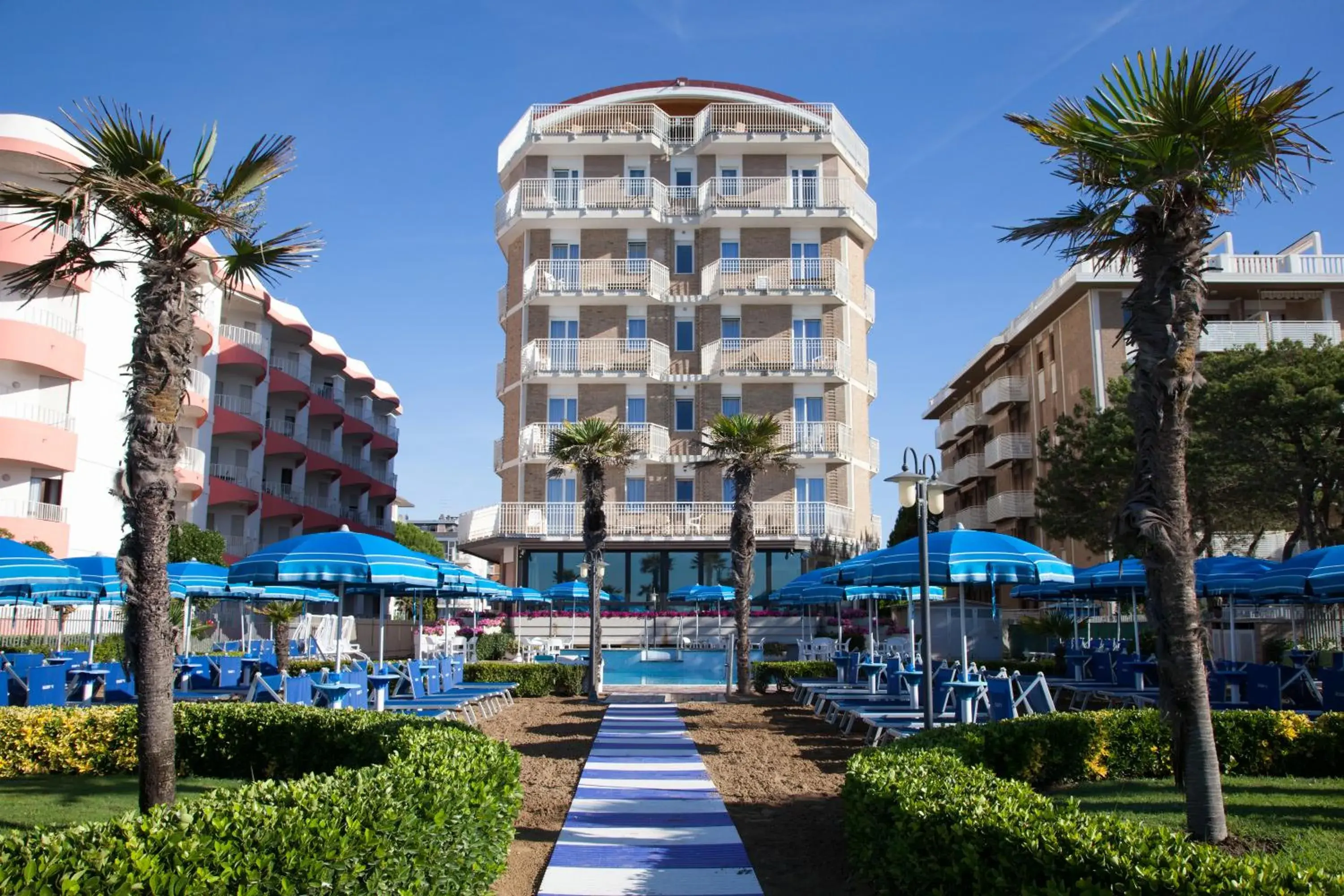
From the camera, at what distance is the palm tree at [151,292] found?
8.26m

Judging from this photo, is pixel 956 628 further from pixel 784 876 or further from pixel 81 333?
pixel 81 333

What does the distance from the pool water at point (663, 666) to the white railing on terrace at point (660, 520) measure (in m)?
4.61

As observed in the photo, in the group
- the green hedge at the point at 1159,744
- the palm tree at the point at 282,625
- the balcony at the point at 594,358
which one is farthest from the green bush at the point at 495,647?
the green hedge at the point at 1159,744

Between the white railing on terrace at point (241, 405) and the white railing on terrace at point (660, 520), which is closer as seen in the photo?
the white railing on terrace at point (660, 520)

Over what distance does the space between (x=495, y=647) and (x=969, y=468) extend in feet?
104

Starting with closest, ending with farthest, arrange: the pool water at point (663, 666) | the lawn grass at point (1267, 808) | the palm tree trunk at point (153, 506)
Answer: the lawn grass at point (1267, 808) < the palm tree trunk at point (153, 506) < the pool water at point (663, 666)

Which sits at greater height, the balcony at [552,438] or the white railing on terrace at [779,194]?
the white railing on terrace at [779,194]

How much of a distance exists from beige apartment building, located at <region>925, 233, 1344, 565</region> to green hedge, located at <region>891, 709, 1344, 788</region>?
23.7 m

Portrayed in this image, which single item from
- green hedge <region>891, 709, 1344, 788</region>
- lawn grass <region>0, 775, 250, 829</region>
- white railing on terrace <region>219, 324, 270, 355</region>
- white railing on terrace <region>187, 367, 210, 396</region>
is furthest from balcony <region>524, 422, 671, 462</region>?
green hedge <region>891, 709, 1344, 788</region>

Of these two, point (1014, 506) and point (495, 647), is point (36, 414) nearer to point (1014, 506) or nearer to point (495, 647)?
point (495, 647)

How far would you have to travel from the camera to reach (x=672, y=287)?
40969 millimetres

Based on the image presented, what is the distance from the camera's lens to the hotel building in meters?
32.4

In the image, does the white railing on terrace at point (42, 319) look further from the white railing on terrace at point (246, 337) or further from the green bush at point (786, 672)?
the green bush at point (786, 672)

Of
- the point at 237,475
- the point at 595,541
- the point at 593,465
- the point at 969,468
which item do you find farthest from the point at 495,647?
the point at 969,468
